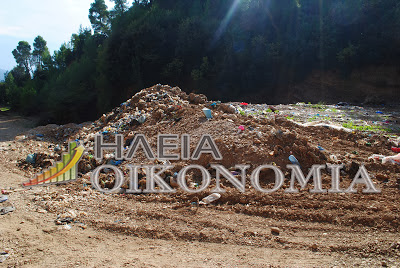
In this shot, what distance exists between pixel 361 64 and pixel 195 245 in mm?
13033

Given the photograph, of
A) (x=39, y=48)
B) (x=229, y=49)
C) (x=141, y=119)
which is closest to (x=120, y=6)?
(x=229, y=49)

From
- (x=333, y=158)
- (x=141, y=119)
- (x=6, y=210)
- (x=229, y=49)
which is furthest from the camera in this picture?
(x=229, y=49)

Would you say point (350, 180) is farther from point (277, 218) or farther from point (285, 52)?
point (285, 52)

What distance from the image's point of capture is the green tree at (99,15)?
23.9 meters

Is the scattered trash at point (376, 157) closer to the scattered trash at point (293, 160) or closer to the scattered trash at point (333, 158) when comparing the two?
the scattered trash at point (333, 158)

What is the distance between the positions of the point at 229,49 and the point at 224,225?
1309cm

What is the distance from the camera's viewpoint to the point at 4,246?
101 inches

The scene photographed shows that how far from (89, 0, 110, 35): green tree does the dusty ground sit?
902 inches

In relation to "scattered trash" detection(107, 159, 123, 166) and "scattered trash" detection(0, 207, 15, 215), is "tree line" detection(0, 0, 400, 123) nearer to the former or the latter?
"scattered trash" detection(107, 159, 123, 166)

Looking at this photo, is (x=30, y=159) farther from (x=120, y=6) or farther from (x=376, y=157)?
(x=120, y=6)

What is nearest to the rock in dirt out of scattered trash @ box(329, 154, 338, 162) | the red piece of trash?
scattered trash @ box(329, 154, 338, 162)

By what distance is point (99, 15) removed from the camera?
2417cm

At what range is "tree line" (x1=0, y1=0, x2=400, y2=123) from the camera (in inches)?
502

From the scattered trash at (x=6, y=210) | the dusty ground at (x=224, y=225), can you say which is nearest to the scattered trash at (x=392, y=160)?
the dusty ground at (x=224, y=225)
